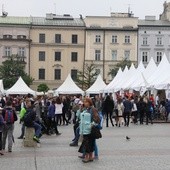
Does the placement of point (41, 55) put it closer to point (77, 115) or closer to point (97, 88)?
point (97, 88)

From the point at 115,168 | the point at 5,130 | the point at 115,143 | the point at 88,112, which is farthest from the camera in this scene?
the point at 115,143

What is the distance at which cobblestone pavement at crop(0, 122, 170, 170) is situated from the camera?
46.5ft

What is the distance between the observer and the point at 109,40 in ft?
299

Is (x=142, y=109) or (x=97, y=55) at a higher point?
(x=97, y=55)

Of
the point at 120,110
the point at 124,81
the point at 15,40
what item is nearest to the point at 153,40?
the point at 15,40

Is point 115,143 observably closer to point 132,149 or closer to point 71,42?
point 132,149

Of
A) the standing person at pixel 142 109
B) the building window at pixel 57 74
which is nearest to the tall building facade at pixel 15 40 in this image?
the building window at pixel 57 74

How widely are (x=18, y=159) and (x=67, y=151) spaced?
7.97ft

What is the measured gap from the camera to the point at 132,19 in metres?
89.8

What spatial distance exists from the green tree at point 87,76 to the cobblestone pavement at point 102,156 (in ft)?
199

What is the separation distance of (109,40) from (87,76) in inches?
326

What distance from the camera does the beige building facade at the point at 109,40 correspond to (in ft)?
295

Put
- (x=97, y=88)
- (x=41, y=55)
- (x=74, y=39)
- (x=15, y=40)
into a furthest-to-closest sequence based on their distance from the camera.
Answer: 1. (x=41, y=55)
2. (x=74, y=39)
3. (x=15, y=40)
4. (x=97, y=88)

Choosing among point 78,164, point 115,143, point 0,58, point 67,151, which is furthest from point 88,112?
point 0,58
